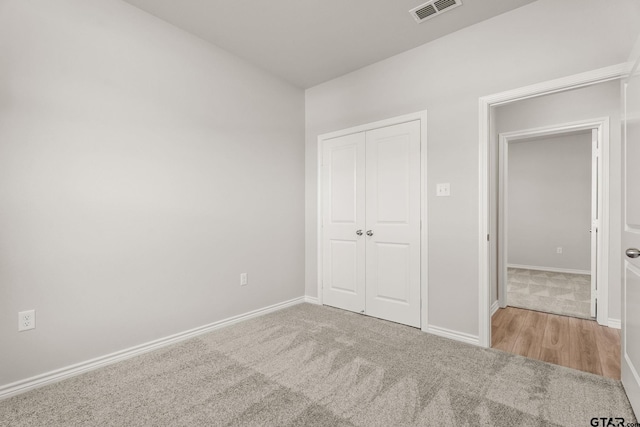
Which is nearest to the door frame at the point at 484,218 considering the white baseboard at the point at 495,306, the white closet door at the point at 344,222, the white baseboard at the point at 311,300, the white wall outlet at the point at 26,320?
the white baseboard at the point at 495,306

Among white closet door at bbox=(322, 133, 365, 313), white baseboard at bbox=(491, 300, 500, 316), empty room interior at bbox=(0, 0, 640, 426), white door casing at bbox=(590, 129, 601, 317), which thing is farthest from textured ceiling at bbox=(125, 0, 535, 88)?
white baseboard at bbox=(491, 300, 500, 316)

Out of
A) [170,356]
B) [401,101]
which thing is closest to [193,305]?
[170,356]

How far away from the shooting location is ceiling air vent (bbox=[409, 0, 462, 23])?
2.29m

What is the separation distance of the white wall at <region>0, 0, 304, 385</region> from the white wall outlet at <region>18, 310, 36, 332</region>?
0.03 metres

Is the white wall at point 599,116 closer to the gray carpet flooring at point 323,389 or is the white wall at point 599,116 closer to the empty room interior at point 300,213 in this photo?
the empty room interior at point 300,213

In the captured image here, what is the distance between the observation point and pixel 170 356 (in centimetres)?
236

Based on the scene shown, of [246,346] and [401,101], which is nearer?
[246,346]

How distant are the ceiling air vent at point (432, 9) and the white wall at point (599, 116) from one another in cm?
168

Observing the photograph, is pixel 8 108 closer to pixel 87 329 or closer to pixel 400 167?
pixel 87 329

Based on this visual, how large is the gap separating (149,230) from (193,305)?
0.79 meters

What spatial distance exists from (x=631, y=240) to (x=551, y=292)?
10.6 ft

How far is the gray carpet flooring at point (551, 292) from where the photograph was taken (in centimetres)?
357

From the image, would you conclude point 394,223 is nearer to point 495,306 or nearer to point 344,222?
point 344,222

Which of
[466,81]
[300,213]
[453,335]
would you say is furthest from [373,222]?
[466,81]
